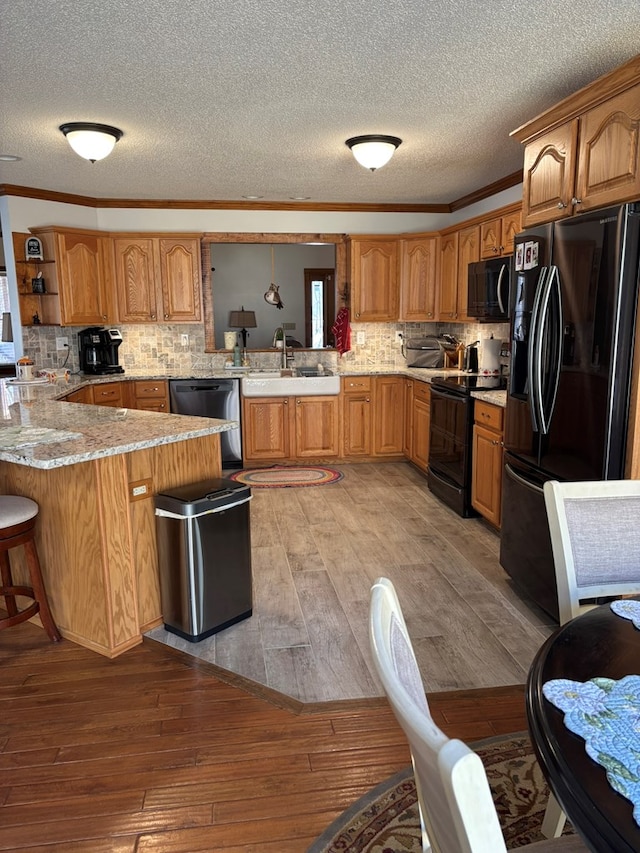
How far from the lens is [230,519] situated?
2.88m

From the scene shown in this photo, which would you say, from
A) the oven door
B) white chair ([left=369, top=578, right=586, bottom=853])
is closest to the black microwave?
the oven door

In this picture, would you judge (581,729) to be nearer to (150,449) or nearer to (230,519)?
(230,519)

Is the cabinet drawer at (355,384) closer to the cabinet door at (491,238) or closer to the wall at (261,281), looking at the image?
the wall at (261,281)

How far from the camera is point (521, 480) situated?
3221 millimetres

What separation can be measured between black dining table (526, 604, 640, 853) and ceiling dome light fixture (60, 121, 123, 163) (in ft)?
11.7

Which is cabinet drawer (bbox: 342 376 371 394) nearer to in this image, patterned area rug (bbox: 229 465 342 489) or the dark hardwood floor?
patterned area rug (bbox: 229 465 342 489)

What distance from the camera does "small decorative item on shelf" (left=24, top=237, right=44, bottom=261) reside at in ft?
17.8

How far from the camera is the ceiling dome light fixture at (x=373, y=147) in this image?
3.84 meters

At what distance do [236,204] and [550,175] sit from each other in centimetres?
380

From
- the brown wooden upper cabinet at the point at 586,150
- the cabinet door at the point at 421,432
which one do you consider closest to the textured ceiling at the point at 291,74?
the brown wooden upper cabinet at the point at 586,150

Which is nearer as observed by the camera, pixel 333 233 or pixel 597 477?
pixel 597 477

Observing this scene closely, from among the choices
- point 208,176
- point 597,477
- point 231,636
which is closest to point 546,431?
point 597,477

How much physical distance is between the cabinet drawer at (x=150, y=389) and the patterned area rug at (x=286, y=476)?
1.03 metres

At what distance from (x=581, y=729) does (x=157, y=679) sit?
6.50ft
